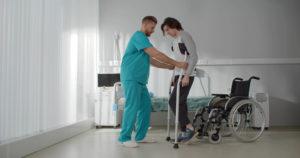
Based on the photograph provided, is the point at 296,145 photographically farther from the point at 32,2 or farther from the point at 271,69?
the point at 32,2

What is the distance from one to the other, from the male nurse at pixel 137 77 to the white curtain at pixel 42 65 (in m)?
0.81

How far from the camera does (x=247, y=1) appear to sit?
18.3 feet

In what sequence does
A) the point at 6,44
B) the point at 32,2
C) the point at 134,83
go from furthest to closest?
the point at 134,83, the point at 32,2, the point at 6,44

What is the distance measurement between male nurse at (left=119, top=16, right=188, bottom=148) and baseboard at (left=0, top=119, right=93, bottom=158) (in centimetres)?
73

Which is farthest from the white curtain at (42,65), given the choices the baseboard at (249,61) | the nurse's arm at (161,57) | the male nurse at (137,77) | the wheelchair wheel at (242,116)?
the baseboard at (249,61)

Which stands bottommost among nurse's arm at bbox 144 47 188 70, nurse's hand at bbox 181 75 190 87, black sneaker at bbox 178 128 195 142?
black sneaker at bbox 178 128 195 142

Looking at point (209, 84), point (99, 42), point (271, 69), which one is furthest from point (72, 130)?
point (271, 69)

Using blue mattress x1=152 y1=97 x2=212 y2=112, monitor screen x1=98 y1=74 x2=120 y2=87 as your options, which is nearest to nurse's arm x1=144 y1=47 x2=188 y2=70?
blue mattress x1=152 y1=97 x2=212 y2=112

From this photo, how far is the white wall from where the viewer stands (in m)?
5.48

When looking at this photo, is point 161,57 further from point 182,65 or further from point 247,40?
point 247,40

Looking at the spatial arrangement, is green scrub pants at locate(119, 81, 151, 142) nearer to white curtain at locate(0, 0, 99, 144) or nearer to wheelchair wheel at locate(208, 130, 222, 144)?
wheelchair wheel at locate(208, 130, 222, 144)

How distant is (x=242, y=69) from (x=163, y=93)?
1.38m

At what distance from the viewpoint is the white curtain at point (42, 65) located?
2543 millimetres

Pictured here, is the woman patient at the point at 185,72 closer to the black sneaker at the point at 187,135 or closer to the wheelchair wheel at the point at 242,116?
the black sneaker at the point at 187,135
